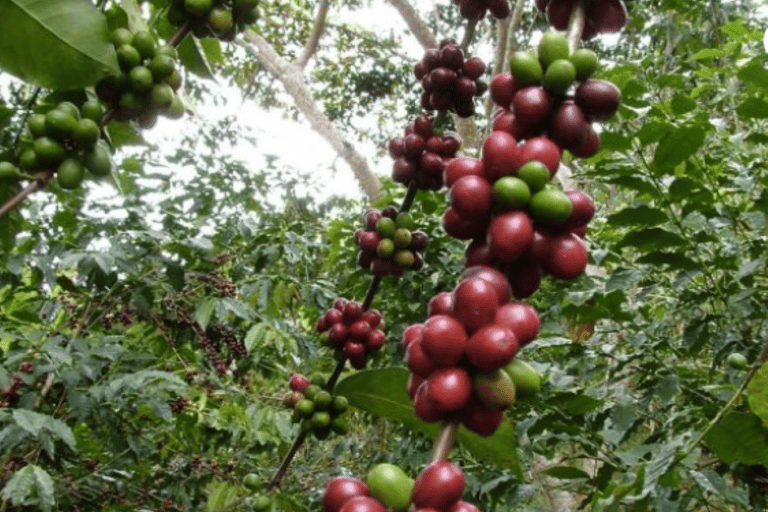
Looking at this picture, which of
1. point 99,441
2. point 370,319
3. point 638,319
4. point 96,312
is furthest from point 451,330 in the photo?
point 638,319

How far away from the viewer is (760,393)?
49.4 inches

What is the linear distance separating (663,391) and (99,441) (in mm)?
2362

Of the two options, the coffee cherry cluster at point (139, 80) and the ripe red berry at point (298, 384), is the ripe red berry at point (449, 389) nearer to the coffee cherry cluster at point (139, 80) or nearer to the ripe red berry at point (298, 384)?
the coffee cherry cluster at point (139, 80)

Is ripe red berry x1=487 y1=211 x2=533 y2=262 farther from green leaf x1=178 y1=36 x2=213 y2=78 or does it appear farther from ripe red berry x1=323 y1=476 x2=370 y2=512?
green leaf x1=178 y1=36 x2=213 y2=78

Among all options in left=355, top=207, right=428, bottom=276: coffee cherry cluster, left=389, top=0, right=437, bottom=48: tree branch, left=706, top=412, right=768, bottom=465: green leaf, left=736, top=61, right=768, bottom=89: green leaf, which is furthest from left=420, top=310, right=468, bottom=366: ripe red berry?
left=389, top=0, right=437, bottom=48: tree branch

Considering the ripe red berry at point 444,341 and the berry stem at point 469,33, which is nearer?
the ripe red berry at point 444,341

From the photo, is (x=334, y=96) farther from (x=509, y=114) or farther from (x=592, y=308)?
(x=509, y=114)

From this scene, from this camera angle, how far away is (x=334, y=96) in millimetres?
9359

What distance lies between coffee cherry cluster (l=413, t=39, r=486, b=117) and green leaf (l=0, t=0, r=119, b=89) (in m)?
0.50

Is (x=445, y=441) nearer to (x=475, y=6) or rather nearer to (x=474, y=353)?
(x=474, y=353)

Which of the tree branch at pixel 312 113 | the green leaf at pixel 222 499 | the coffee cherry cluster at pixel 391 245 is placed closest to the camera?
the coffee cherry cluster at pixel 391 245

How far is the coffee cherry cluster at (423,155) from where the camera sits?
1190 mm

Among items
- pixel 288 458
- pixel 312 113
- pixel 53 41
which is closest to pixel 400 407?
pixel 288 458

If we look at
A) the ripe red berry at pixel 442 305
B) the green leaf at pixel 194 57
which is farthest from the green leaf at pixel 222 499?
the ripe red berry at pixel 442 305
